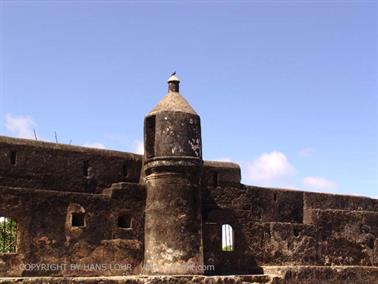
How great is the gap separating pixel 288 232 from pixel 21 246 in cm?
947

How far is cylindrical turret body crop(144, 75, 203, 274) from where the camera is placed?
1716cm

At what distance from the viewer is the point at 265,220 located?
70.7 feet

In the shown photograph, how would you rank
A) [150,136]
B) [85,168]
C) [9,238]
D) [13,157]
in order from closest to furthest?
[13,157], [85,168], [150,136], [9,238]

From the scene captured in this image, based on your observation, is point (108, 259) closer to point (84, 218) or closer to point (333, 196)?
point (84, 218)

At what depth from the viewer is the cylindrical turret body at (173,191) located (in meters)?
17.2

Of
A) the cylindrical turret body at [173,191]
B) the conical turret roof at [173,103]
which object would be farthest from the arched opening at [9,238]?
the conical turret roof at [173,103]

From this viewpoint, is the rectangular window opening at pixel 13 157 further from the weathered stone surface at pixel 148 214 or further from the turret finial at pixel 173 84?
the turret finial at pixel 173 84

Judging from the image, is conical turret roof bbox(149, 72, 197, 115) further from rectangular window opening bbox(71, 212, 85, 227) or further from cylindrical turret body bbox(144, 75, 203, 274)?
rectangular window opening bbox(71, 212, 85, 227)

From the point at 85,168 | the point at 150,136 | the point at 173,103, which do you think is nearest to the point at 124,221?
the point at 85,168

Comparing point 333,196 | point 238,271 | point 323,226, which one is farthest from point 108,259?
point 333,196

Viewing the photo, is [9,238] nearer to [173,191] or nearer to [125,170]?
[125,170]

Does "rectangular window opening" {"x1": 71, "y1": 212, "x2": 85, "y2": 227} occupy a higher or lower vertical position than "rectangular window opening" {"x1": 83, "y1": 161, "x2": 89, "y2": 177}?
lower

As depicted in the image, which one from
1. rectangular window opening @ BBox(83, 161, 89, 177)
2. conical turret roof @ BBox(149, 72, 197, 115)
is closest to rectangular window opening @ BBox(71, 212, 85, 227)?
rectangular window opening @ BBox(83, 161, 89, 177)

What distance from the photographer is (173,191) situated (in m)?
17.5
